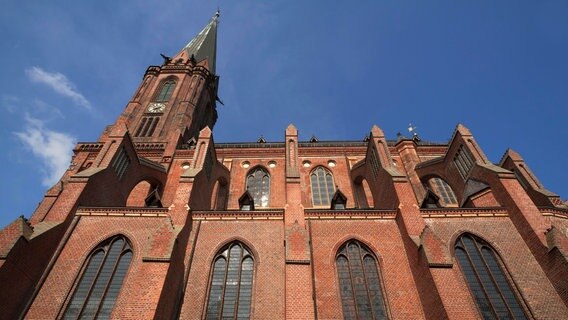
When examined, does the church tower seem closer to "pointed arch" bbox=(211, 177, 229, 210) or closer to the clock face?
the clock face

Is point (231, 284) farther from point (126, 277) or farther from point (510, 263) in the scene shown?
point (510, 263)

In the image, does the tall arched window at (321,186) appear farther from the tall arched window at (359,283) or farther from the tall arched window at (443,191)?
the tall arched window at (359,283)

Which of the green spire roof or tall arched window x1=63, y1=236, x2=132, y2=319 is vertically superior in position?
the green spire roof

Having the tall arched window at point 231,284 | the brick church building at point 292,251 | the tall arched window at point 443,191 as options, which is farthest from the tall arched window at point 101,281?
the tall arched window at point 443,191

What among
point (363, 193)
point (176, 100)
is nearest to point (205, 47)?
point (176, 100)

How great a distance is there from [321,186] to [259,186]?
426cm

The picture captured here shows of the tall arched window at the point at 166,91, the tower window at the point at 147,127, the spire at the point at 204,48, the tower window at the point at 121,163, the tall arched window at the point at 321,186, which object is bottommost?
the tower window at the point at 121,163

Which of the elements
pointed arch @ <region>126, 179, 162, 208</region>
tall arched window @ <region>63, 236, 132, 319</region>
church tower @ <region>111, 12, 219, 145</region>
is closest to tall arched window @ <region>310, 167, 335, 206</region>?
pointed arch @ <region>126, 179, 162, 208</region>

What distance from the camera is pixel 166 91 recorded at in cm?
3509

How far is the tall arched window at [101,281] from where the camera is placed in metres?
12.6

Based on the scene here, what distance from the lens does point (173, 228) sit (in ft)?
45.3

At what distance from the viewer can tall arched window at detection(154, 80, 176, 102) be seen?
3392 cm

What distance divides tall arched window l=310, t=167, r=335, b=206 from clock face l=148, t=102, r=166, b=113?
1647cm

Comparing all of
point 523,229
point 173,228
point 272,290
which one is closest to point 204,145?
point 173,228
